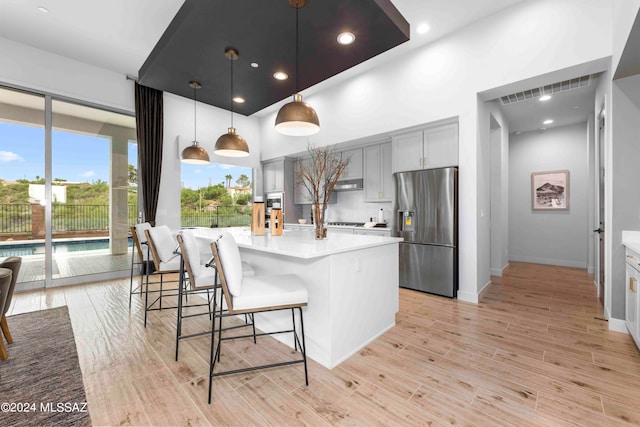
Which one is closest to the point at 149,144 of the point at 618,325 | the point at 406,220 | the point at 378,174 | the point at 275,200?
the point at 275,200

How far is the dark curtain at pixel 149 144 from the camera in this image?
4.91 meters

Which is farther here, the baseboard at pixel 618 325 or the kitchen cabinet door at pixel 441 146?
the kitchen cabinet door at pixel 441 146

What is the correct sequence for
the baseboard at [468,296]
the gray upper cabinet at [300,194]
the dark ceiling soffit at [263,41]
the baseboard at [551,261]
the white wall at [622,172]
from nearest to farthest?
1. the dark ceiling soffit at [263,41]
2. the white wall at [622,172]
3. the baseboard at [468,296]
4. the baseboard at [551,261]
5. the gray upper cabinet at [300,194]

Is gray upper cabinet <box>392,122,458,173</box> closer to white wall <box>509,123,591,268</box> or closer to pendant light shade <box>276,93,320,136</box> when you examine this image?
pendant light shade <box>276,93,320,136</box>

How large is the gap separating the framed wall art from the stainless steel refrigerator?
149 inches

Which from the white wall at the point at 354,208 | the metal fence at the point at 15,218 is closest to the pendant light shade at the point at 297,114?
the white wall at the point at 354,208

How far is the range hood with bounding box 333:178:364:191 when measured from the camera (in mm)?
5379

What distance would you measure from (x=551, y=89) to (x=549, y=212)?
10.3 ft

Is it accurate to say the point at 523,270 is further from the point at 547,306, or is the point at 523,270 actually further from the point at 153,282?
the point at 153,282

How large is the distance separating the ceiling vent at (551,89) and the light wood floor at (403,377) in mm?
2910

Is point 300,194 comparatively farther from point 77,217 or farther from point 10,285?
point 10,285

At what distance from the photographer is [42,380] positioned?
1887mm

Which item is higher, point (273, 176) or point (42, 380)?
point (273, 176)

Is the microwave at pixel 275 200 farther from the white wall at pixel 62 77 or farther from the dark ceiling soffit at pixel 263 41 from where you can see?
the white wall at pixel 62 77
